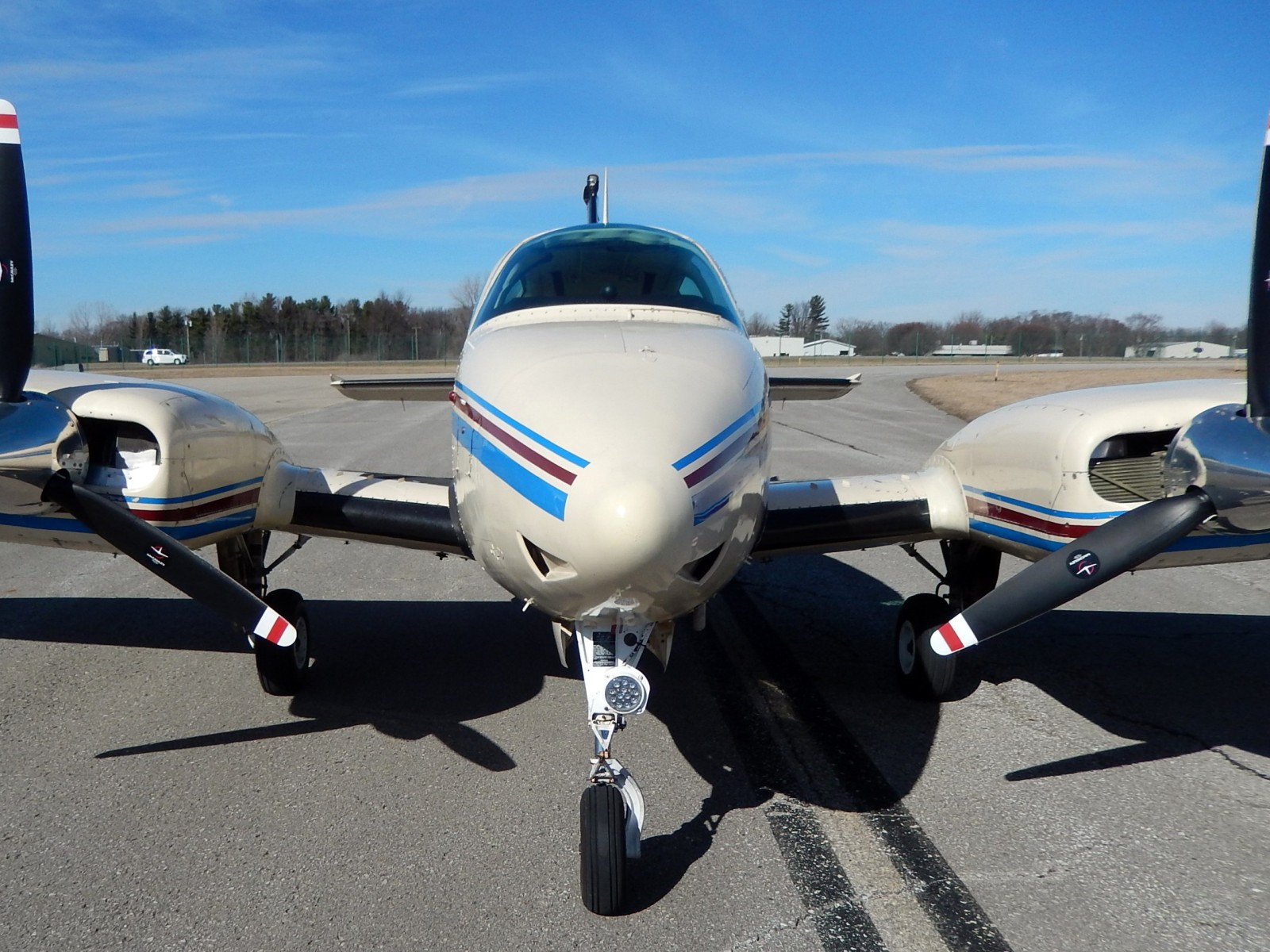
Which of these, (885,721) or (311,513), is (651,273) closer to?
(311,513)

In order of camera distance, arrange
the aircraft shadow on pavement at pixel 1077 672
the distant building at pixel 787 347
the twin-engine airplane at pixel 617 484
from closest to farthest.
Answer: the twin-engine airplane at pixel 617 484 → the aircraft shadow on pavement at pixel 1077 672 → the distant building at pixel 787 347

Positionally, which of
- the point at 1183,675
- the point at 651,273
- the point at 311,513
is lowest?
the point at 1183,675

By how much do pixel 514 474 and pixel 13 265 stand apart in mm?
2954

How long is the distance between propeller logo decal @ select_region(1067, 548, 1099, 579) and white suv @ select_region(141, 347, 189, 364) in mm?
76625

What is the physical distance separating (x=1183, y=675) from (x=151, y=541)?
18.8ft

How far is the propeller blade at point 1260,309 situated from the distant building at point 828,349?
8485 cm

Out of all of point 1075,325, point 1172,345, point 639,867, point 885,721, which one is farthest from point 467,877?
point 1075,325

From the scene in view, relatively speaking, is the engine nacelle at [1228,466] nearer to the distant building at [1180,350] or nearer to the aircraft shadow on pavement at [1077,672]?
the aircraft shadow on pavement at [1077,672]

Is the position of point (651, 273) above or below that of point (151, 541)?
above

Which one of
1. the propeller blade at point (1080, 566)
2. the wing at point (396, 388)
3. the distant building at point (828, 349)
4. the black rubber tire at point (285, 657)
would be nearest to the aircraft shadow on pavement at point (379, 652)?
the black rubber tire at point (285, 657)

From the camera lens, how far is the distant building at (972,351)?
87688 mm

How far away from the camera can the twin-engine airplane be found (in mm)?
3018

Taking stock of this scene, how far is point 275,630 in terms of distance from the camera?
4.16m

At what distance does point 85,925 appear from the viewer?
3.09m
